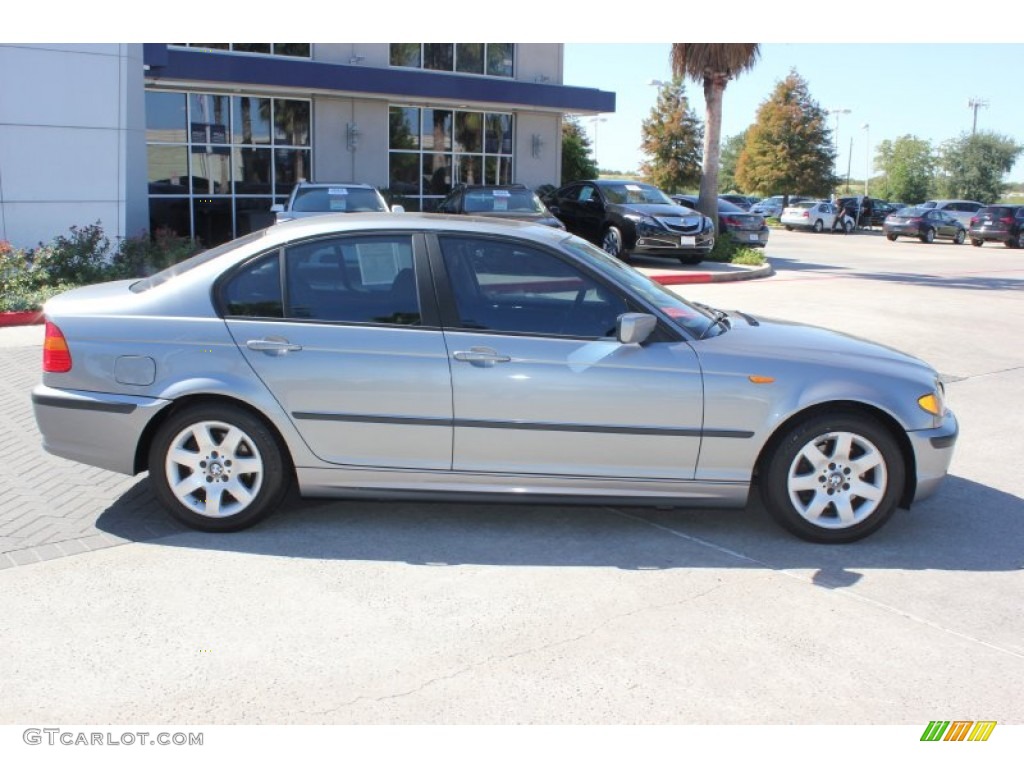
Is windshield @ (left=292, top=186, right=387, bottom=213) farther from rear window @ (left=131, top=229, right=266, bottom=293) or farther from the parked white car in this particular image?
the parked white car

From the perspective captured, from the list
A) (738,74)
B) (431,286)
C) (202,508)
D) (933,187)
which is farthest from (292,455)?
(933,187)

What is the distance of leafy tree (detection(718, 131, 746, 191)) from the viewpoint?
302 feet

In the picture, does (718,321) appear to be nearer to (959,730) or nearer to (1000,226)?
(959,730)

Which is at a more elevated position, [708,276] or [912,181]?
[912,181]

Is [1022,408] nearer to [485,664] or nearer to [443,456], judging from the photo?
[443,456]

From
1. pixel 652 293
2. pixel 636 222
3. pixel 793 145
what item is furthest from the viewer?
pixel 793 145

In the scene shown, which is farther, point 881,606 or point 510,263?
point 510,263

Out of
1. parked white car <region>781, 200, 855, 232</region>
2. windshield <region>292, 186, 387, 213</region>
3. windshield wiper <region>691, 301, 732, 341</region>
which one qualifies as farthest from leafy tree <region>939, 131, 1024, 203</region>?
windshield wiper <region>691, 301, 732, 341</region>

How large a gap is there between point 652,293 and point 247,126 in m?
19.4

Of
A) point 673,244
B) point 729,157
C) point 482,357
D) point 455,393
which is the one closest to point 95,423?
point 455,393

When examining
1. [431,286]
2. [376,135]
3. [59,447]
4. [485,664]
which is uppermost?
[376,135]

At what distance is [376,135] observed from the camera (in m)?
24.2

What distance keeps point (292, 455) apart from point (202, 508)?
524mm

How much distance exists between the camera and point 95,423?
191 inches
